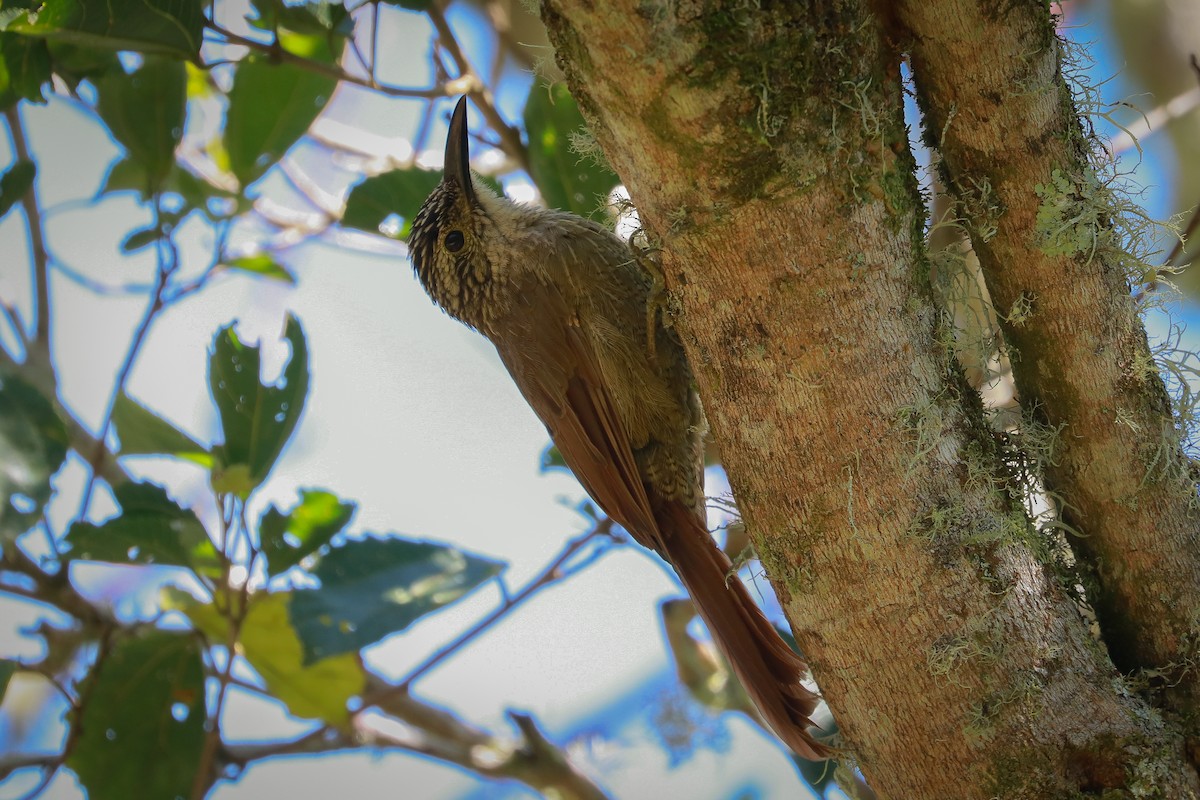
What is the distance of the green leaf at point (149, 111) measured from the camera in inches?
96.6

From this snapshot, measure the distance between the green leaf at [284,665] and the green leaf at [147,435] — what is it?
0.41m

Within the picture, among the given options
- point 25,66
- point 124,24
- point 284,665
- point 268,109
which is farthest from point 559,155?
point 284,665

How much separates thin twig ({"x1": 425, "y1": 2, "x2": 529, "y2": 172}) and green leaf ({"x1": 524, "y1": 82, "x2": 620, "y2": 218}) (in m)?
0.11

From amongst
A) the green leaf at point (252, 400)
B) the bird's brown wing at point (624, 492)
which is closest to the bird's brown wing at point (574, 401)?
the bird's brown wing at point (624, 492)

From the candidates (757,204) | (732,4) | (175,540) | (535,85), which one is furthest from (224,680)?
(732,4)

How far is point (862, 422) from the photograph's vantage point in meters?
1.26

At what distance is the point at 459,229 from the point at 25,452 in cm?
119

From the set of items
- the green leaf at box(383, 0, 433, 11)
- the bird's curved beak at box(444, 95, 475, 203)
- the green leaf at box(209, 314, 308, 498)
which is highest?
the green leaf at box(383, 0, 433, 11)

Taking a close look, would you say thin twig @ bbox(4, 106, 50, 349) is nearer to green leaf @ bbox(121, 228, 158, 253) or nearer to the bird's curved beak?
green leaf @ bbox(121, 228, 158, 253)

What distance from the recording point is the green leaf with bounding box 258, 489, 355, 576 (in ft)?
7.79

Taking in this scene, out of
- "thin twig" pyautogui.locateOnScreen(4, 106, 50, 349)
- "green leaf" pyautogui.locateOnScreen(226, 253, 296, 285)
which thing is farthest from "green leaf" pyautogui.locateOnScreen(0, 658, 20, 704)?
"green leaf" pyautogui.locateOnScreen(226, 253, 296, 285)

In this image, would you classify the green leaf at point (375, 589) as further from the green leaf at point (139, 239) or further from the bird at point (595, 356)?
the green leaf at point (139, 239)

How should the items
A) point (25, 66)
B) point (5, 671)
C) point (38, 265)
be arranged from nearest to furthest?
point (25, 66) < point (5, 671) < point (38, 265)

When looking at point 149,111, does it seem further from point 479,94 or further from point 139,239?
point 479,94
